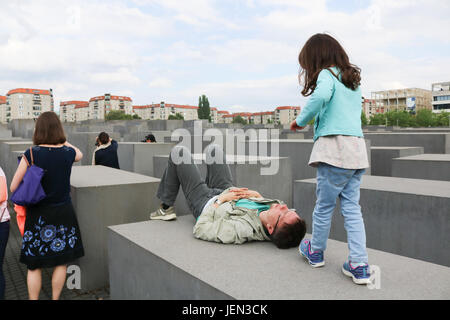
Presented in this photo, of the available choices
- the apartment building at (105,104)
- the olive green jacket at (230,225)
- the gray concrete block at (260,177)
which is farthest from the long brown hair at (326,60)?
the apartment building at (105,104)

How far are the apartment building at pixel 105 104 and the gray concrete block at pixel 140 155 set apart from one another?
449 feet

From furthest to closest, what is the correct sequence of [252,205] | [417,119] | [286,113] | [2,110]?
[286,113], [2,110], [417,119], [252,205]

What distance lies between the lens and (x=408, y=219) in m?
4.07

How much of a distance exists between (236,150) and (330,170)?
29.1 feet

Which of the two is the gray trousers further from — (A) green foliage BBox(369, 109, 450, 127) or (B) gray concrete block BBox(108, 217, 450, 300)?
(A) green foliage BBox(369, 109, 450, 127)

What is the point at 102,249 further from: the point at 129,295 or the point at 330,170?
the point at 330,170

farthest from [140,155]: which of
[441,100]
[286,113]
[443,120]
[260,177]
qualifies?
[286,113]

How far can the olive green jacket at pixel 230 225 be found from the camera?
285 cm

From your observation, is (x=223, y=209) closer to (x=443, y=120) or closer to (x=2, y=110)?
(x=443, y=120)

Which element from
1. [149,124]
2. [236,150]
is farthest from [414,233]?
[149,124]

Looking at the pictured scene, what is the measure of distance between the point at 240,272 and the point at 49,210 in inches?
74.5

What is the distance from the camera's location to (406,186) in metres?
4.60

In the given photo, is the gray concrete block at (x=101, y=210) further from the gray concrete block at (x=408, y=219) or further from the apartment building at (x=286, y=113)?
the apartment building at (x=286, y=113)

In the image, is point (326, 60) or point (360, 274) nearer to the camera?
point (360, 274)
